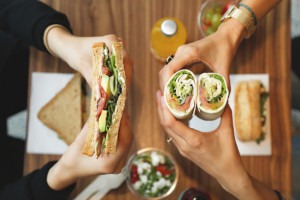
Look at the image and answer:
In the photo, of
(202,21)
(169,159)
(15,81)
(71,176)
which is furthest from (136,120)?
(15,81)

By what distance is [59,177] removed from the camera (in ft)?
3.16

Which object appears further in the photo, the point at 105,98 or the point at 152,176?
the point at 152,176

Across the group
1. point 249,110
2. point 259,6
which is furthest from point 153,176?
point 259,6

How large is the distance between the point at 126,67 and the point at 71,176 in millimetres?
469

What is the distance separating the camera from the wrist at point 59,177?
95cm

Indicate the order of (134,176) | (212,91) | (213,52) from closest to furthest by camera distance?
(212,91) < (213,52) < (134,176)

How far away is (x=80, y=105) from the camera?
114 cm

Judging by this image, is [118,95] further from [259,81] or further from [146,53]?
[259,81]

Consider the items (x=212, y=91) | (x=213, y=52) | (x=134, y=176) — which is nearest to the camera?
(x=212, y=91)

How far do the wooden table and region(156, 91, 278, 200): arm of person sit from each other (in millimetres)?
223

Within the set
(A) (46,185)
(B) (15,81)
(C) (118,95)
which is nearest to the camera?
(C) (118,95)

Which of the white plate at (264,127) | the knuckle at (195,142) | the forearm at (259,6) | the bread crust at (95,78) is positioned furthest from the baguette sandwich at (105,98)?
the forearm at (259,6)

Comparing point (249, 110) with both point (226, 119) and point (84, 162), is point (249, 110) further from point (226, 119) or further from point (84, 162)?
point (84, 162)

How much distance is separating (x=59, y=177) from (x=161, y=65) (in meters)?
0.64
